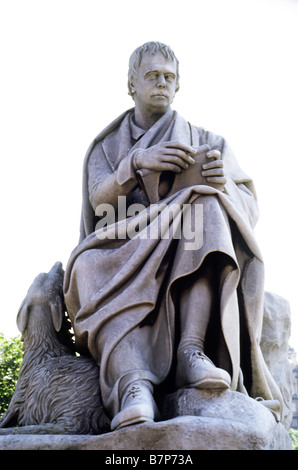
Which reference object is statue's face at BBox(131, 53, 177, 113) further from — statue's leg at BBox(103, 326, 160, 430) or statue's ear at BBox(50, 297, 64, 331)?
statue's leg at BBox(103, 326, 160, 430)

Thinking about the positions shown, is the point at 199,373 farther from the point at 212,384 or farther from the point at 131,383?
the point at 131,383

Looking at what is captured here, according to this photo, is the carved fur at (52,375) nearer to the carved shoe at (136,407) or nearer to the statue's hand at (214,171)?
the carved shoe at (136,407)

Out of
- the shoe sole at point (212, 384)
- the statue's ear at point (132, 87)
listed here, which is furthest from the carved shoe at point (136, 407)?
the statue's ear at point (132, 87)

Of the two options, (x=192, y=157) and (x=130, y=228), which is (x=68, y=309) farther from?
(x=192, y=157)

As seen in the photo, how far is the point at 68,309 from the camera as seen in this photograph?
446 centimetres

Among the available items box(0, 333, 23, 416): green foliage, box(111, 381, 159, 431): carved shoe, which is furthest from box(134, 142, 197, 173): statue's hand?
box(0, 333, 23, 416): green foliage

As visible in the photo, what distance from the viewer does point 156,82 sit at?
16.4 ft

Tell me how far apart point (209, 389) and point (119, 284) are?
2.86ft

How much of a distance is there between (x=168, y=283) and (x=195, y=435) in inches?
44.4

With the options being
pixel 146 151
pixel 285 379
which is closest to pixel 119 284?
pixel 146 151

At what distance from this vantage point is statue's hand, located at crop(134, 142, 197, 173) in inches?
173

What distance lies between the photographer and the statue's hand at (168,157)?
173 inches

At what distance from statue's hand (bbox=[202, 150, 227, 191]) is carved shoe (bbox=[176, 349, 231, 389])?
3.69ft
